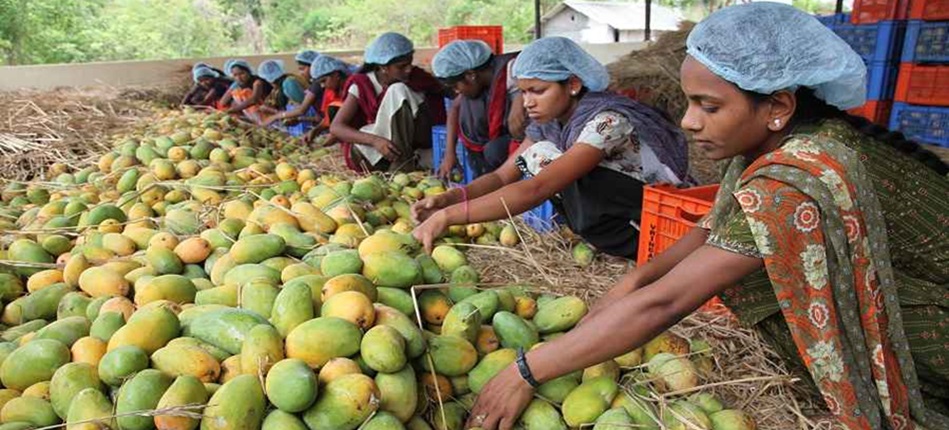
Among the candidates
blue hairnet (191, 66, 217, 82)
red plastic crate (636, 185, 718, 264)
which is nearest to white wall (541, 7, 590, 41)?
blue hairnet (191, 66, 217, 82)

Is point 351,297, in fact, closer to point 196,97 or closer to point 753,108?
point 753,108

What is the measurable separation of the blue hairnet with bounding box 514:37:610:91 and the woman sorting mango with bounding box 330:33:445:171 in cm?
222

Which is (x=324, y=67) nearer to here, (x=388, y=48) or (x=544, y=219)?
(x=388, y=48)

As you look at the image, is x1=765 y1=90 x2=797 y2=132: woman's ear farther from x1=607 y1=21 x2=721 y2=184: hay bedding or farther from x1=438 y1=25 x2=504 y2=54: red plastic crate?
x1=438 y1=25 x2=504 y2=54: red plastic crate

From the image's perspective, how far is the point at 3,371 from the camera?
1487mm

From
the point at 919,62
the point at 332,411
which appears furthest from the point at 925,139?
the point at 332,411

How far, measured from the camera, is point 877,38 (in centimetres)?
466

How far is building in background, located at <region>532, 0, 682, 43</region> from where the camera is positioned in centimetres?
2458

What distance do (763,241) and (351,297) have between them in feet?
3.09

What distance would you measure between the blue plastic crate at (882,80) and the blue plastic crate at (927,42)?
0.22 m

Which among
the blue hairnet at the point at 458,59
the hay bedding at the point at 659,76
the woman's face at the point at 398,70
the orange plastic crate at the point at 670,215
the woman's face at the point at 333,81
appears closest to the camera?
the orange plastic crate at the point at 670,215

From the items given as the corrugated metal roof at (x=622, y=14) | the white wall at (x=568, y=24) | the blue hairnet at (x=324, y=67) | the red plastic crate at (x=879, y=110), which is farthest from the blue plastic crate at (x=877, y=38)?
the white wall at (x=568, y=24)

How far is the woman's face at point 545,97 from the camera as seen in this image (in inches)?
109

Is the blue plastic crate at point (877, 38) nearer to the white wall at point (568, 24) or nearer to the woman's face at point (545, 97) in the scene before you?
the woman's face at point (545, 97)
